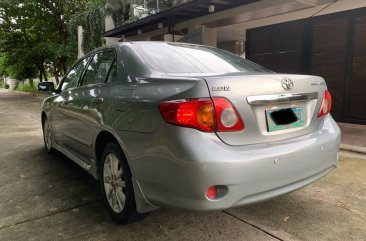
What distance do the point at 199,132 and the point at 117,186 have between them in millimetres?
1045

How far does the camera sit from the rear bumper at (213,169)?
204 centimetres

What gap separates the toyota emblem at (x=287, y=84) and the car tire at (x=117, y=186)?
1309 millimetres

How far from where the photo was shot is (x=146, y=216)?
9.26 feet

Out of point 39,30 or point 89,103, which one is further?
point 39,30

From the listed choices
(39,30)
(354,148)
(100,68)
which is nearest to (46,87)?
(100,68)

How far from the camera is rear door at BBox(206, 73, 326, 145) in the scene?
219cm

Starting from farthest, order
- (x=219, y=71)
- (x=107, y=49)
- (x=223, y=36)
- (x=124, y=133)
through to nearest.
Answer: (x=223, y=36)
(x=107, y=49)
(x=219, y=71)
(x=124, y=133)

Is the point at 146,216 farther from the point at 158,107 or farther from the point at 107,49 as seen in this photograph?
the point at 107,49

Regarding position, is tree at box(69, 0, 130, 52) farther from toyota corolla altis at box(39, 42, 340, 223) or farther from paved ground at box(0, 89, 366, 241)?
toyota corolla altis at box(39, 42, 340, 223)

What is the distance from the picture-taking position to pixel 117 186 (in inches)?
109

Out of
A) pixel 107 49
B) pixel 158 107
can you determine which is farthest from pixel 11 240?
pixel 107 49

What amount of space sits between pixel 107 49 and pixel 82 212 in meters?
1.56

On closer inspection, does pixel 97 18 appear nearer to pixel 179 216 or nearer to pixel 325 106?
pixel 179 216

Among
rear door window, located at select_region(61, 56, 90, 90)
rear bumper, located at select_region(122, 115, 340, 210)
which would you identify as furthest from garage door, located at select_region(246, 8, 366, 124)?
rear door window, located at select_region(61, 56, 90, 90)
